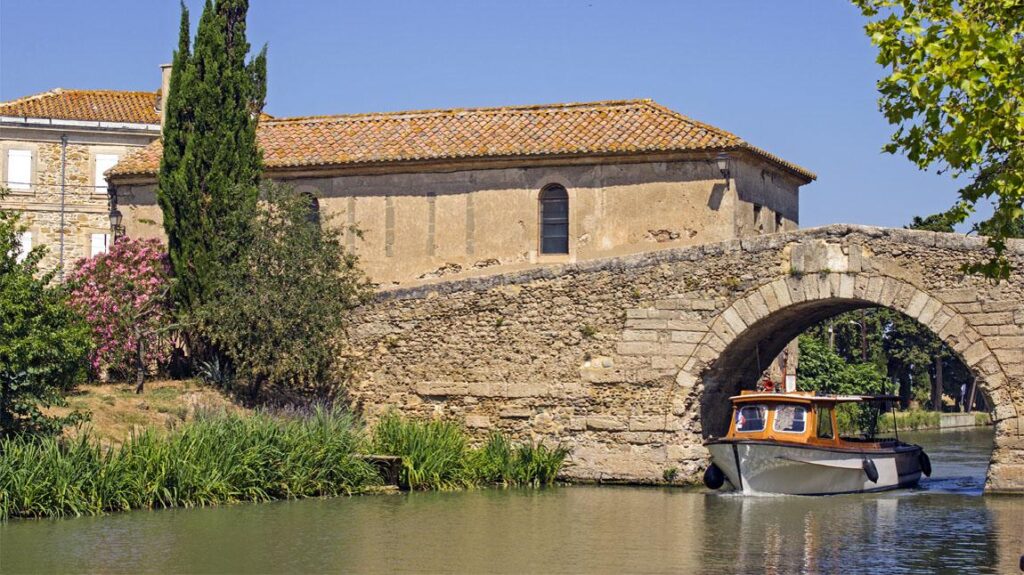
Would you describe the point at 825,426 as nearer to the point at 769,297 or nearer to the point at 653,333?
the point at 769,297

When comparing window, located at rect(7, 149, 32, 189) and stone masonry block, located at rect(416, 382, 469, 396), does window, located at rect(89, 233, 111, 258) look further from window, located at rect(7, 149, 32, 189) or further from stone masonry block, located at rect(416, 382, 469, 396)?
stone masonry block, located at rect(416, 382, 469, 396)

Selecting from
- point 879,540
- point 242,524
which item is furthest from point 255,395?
point 879,540

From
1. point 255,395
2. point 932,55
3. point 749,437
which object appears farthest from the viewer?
point 255,395

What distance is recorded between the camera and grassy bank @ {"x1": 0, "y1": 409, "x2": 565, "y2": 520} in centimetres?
1783

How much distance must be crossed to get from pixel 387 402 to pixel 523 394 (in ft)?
8.21

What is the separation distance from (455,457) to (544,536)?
17.8 feet

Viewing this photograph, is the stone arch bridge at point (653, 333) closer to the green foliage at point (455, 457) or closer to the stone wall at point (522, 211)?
the green foliage at point (455, 457)

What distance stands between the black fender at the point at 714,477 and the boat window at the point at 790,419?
124cm

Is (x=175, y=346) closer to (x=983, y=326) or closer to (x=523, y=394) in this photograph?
A: (x=523, y=394)

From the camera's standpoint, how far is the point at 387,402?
2462cm

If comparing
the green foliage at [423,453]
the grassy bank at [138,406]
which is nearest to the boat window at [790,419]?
the green foliage at [423,453]

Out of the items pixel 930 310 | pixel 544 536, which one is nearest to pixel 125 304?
pixel 544 536

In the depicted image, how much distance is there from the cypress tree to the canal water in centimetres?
673

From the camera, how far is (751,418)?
2316 cm
